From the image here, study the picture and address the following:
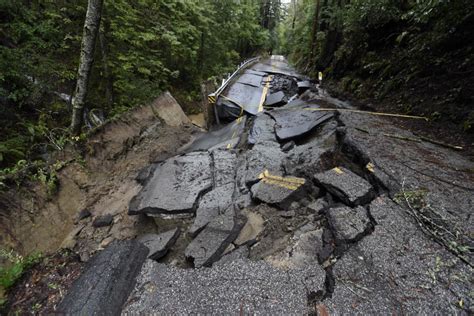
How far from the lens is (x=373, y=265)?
5.92 feet

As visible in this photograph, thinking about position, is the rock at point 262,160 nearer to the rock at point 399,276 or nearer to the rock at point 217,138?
the rock at point 217,138

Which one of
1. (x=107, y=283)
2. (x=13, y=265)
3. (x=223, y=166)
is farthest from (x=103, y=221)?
(x=223, y=166)

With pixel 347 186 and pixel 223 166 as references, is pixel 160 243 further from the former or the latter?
pixel 347 186

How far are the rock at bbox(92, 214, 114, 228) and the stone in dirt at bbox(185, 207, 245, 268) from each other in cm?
195

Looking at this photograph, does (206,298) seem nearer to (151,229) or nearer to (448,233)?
(151,229)

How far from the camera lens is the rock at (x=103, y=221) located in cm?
352

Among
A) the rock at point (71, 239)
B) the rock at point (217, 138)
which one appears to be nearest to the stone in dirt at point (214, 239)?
the rock at point (71, 239)

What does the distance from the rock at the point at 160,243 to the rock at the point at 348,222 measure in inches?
73.2

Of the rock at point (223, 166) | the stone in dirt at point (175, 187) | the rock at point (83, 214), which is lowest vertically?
the rock at point (83, 214)

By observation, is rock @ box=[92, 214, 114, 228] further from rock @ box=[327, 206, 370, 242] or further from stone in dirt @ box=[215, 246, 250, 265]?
rock @ box=[327, 206, 370, 242]

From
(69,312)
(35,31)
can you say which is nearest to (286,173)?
(69,312)

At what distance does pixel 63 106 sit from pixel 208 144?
4.81 meters

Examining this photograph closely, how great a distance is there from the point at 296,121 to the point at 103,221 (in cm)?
470

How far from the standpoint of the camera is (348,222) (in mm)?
2197
